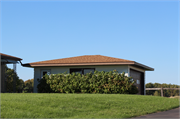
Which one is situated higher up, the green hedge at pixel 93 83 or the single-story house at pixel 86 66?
the single-story house at pixel 86 66

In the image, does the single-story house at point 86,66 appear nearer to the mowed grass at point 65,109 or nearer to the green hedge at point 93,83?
the green hedge at point 93,83

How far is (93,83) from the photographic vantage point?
66.4 feet

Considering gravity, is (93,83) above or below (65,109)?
above

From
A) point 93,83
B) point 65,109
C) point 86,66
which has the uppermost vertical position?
point 86,66

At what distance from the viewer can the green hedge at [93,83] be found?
19.8 meters

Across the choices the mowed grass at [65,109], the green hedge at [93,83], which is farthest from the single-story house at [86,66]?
the mowed grass at [65,109]

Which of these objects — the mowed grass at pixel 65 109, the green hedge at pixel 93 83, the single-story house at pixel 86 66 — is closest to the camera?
the mowed grass at pixel 65 109

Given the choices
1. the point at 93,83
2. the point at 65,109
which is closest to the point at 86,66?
the point at 93,83

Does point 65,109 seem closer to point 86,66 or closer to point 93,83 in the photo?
point 93,83

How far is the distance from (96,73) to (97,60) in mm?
1349

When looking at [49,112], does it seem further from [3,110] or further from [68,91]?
[68,91]

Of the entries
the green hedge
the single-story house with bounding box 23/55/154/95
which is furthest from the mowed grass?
the single-story house with bounding box 23/55/154/95

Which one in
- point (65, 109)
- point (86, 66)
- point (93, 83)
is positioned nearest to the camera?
point (65, 109)

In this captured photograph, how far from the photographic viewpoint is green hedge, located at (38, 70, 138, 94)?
19.8 metres
